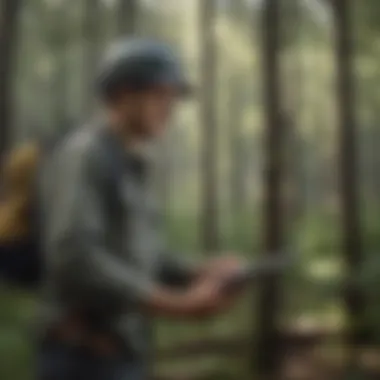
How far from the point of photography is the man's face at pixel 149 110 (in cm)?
118

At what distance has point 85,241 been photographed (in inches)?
44.0

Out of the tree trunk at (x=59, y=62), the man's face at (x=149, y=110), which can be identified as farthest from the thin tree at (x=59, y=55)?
the man's face at (x=149, y=110)

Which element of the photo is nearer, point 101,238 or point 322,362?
point 101,238

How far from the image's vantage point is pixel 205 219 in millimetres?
1246

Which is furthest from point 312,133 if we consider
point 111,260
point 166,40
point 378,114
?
point 111,260

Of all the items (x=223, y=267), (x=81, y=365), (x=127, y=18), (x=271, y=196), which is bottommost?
(x=81, y=365)

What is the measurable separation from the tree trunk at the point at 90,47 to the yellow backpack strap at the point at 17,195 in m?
0.10

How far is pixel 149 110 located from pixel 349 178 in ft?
1.00

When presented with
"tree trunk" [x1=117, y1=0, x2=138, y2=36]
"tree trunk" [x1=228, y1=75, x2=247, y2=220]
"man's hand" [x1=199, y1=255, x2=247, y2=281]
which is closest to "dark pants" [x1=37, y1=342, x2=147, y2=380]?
"man's hand" [x1=199, y1=255, x2=247, y2=281]

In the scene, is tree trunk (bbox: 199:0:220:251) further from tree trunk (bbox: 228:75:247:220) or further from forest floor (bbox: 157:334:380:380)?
forest floor (bbox: 157:334:380:380)

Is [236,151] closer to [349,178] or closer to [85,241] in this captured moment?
[349,178]

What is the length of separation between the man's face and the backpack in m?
0.10

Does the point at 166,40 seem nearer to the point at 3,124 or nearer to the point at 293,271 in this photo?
the point at 3,124

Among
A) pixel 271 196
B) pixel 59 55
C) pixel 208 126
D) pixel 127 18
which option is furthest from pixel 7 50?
pixel 271 196
